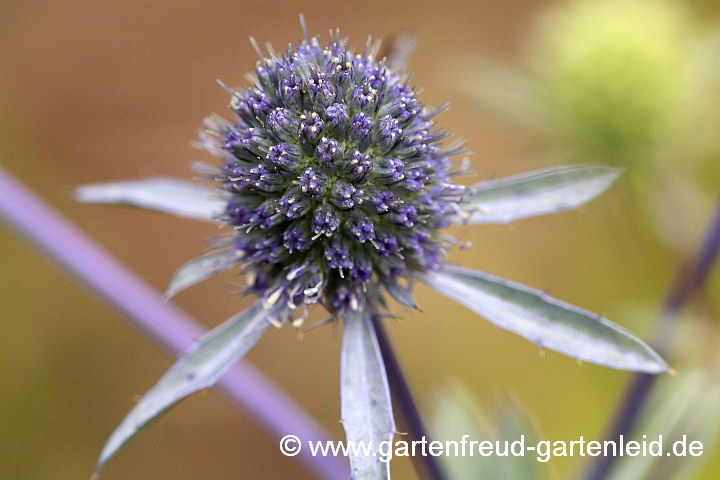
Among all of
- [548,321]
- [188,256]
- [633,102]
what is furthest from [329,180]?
[188,256]

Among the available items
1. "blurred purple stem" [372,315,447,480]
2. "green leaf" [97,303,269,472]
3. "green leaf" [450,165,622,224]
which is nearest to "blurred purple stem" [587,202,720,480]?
"green leaf" [450,165,622,224]

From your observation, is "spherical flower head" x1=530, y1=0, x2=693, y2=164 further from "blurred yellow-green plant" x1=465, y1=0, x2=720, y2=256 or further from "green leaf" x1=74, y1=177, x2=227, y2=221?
"green leaf" x1=74, y1=177, x2=227, y2=221

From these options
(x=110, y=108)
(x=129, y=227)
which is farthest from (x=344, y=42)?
(x=110, y=108)

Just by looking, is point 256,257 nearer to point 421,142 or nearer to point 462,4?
point 421,142

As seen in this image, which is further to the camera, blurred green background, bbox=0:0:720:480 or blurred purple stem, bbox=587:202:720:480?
blurred green background, bbox=0:0:720:480

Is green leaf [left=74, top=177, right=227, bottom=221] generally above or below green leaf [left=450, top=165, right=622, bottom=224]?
above

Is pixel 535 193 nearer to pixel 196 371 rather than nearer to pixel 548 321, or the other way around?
pixel 548 321

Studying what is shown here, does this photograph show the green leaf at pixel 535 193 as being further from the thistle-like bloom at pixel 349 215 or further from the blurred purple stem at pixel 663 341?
the blurred purple stem at pixel 663 341

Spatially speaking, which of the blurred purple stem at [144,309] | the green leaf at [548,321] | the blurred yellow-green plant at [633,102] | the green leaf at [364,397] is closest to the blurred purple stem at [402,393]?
the green leaf at [364,397]
